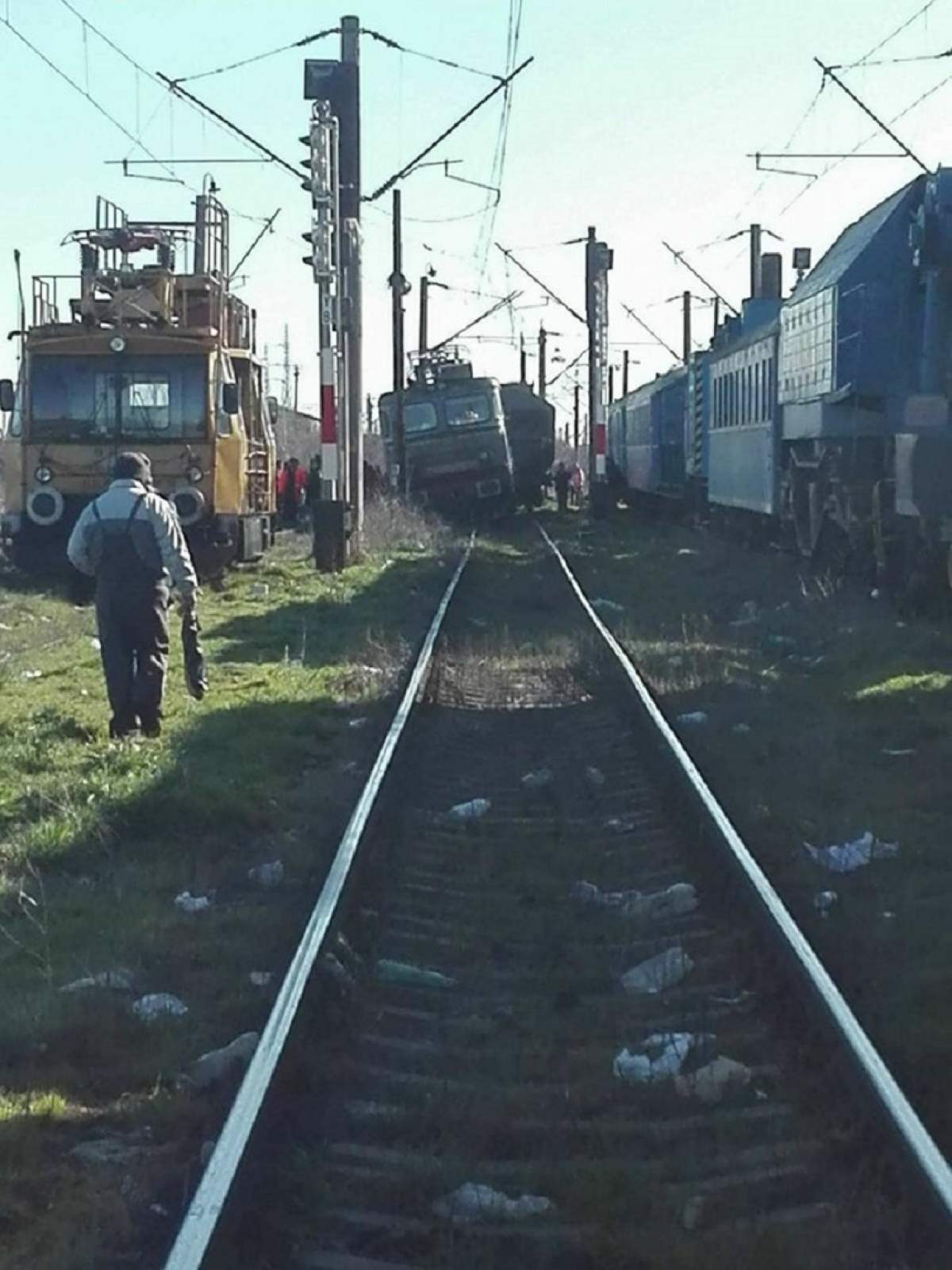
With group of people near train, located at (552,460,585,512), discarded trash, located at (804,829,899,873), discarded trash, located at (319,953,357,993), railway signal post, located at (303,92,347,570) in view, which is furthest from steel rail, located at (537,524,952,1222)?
group of people near train, located at (552,460,585,512)

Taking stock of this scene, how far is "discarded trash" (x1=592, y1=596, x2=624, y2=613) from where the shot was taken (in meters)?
21.8

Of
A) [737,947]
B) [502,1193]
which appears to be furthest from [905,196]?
[502,1193]

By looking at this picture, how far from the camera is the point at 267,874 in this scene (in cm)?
844

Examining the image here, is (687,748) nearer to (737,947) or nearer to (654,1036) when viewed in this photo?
(737,947)

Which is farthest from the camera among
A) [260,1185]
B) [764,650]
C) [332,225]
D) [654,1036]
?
[332,225]

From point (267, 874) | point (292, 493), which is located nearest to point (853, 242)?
point (267, 874)

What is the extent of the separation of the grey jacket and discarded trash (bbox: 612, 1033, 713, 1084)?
243 inches

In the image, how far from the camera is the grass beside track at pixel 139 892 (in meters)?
5.09

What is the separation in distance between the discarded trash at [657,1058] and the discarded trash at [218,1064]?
101 centimetres

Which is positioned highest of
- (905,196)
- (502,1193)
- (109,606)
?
(905,196)

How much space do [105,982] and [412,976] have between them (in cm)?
98

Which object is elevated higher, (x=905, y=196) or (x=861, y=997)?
(x=905, y=196)

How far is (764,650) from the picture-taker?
663 inches

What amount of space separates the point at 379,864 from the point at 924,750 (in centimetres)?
393
